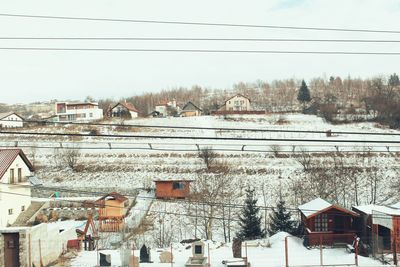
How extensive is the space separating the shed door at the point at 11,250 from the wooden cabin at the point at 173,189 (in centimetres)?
1294

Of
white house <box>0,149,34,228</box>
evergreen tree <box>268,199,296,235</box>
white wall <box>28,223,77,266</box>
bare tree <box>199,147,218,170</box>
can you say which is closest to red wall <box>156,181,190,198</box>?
bare tree <box>199,147,218,170</box>

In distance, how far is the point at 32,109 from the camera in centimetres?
9050

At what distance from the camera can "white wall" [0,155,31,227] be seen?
1999 cm

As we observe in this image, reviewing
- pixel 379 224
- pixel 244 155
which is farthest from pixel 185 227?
pixel 244 155

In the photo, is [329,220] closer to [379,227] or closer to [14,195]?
[379,227]

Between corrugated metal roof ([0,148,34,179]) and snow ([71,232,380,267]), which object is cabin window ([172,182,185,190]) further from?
snow ([71,232,380,267])

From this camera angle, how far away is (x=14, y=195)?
824 inches

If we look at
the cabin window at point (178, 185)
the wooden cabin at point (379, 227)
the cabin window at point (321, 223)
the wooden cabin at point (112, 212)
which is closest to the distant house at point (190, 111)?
the cabin window at point (178, 185)

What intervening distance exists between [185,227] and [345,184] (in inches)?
378

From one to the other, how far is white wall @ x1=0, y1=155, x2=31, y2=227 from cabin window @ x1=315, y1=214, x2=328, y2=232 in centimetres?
1416

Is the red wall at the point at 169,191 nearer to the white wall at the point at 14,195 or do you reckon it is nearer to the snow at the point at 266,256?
the white wall at the point at 14,195

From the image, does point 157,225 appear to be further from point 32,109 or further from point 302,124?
point 32,109

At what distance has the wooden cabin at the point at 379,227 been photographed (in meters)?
13.0

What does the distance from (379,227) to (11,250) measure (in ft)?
37.8
